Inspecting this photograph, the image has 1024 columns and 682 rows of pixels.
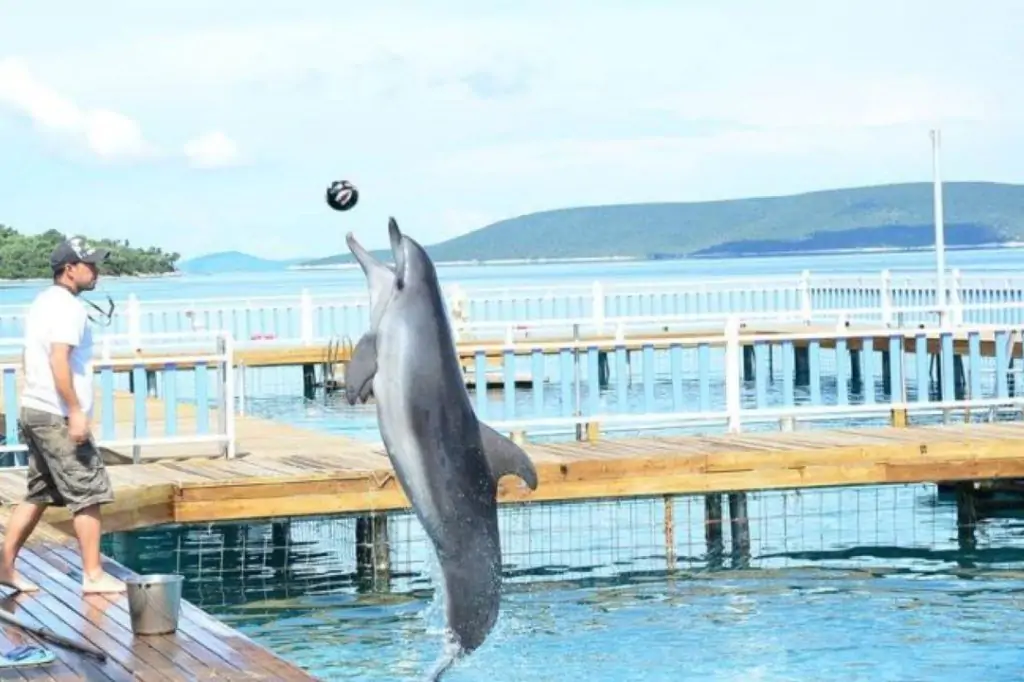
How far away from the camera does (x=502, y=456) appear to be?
235 inches

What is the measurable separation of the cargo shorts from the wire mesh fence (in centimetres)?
420

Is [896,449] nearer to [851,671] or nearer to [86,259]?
[851,671]

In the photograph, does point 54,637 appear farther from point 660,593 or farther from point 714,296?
point 714,296

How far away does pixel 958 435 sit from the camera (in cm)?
1477

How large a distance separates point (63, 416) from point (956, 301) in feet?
68.2

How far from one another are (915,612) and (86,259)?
6.27 m

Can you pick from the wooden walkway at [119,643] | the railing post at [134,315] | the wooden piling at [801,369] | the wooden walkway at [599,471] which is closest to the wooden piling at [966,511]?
the wooden walkway at [599,471]

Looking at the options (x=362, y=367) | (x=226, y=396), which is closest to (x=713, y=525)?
(x=226, y=396)

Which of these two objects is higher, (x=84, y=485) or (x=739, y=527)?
(x=84, y=485)

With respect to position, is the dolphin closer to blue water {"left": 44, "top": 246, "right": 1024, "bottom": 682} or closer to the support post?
blue water {"left": 44, "top": 246, "right": 1024, "bottom": 682}

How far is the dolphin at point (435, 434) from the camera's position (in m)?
5.56

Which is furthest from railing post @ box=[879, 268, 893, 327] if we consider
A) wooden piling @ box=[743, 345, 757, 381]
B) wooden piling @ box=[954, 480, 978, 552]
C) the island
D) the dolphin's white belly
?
the island

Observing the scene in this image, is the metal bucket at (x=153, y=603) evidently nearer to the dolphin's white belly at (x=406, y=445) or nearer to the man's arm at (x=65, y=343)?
the man's arm at (x=65, y=343)

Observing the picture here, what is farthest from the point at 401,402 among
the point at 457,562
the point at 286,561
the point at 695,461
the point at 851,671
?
the point at 286,561
